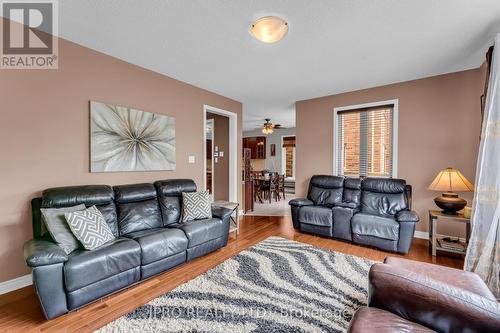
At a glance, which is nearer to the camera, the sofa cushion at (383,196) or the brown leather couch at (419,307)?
the brown leather couch at (419,307)

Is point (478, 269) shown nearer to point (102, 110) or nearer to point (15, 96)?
point (102, 110)

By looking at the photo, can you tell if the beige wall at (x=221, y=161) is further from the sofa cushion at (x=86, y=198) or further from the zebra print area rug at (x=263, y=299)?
the sofa cushion at (x=86, y=198)

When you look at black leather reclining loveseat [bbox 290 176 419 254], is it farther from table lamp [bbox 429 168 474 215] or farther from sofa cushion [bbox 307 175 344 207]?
table lamp [bbox 429 168 474 215]

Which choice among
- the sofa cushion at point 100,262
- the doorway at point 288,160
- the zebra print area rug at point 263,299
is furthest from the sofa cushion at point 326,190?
the doorway at point 288,160

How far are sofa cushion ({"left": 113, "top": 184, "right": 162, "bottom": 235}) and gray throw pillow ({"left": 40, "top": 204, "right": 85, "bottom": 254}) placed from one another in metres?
0.57

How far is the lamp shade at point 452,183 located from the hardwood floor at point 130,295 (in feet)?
3.05

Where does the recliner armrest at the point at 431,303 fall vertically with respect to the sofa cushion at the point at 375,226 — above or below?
above

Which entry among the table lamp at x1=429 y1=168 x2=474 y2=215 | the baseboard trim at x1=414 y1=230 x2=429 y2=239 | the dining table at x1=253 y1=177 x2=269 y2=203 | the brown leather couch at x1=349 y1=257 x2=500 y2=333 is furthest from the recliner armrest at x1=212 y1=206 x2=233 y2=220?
the dining table at x1=253 y1=177 x2=269 y2=203

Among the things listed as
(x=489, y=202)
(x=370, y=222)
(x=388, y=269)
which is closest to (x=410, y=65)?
(x=489, y=202)

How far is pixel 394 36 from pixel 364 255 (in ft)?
9.01

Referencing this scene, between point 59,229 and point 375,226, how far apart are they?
379 centimetres

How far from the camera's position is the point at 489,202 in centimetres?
226

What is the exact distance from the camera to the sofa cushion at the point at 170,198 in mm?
3080

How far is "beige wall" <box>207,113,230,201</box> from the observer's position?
17.5 feet
